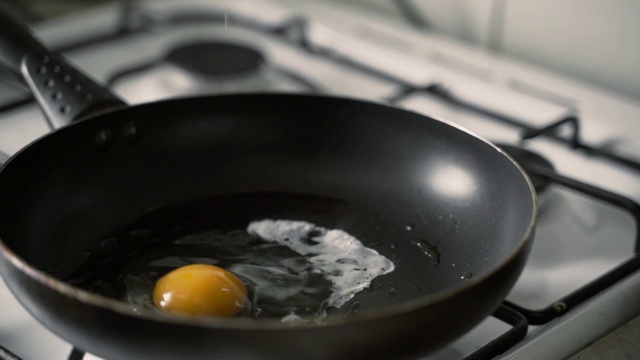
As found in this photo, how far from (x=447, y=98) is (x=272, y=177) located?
0.29m

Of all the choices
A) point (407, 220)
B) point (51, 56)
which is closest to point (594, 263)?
point (407, 220)

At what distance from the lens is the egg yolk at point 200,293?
2.04ft

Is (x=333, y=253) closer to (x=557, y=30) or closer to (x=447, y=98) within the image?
(x=447, y=98)

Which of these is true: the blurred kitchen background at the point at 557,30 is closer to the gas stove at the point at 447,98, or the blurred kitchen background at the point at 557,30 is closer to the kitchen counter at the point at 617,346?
the gas stove at the point at 447,98

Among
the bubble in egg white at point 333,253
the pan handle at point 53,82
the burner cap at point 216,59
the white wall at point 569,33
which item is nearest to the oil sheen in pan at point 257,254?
the bubble in egg white at point 333,253

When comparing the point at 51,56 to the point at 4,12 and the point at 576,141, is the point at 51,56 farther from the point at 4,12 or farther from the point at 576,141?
the point at 576,141

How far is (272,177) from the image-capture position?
84cm

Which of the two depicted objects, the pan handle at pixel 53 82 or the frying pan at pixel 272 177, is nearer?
the frying pan at pixel 272 177

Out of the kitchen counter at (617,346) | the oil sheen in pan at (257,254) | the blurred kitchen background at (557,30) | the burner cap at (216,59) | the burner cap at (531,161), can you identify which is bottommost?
the kitchen counter at (617,346)

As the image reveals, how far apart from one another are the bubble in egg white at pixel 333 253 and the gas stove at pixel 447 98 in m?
0.08

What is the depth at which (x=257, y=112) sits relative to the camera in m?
0.85

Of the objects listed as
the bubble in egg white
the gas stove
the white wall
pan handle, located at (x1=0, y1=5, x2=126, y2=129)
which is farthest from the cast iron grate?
pan handle, located at (x1=0, y1=5, x2=126, y2=129)

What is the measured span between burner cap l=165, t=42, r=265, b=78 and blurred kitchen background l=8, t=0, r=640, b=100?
0.28 meters

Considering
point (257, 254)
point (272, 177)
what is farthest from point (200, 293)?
point (272, 177)
